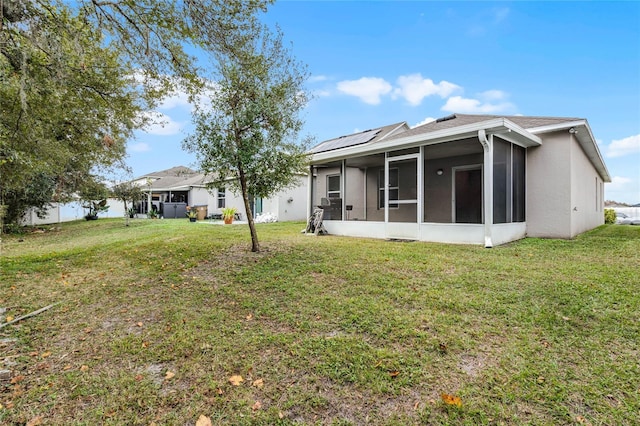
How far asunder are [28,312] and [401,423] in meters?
4.86

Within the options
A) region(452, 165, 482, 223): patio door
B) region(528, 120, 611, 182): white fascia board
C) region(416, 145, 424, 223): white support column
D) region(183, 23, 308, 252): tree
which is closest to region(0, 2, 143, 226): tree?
region(183, 23, 308, 252): tree

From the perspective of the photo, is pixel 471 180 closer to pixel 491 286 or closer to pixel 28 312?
pixel 491 286

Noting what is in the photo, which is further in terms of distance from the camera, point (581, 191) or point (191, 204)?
point (191, 204)

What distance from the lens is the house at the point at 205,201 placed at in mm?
17297

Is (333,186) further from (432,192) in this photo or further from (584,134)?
(584,134)

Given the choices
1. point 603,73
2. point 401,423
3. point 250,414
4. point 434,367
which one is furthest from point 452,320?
point 603,73

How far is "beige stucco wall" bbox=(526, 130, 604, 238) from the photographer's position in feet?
27.3

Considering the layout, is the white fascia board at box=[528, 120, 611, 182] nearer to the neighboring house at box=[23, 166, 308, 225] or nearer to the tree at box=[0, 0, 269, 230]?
the tree at box=[0, 0, 269, 230]

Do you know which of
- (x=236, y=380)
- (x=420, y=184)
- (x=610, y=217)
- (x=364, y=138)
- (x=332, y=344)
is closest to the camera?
(x=236, y=380)

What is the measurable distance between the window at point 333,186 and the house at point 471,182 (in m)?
0.07

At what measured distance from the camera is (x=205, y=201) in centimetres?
2383

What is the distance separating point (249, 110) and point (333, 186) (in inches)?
251

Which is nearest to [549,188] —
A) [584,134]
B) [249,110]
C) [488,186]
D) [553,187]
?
[553,187]

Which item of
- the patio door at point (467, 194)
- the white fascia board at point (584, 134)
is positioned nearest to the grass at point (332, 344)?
the white fascia board at point (584, 134)
